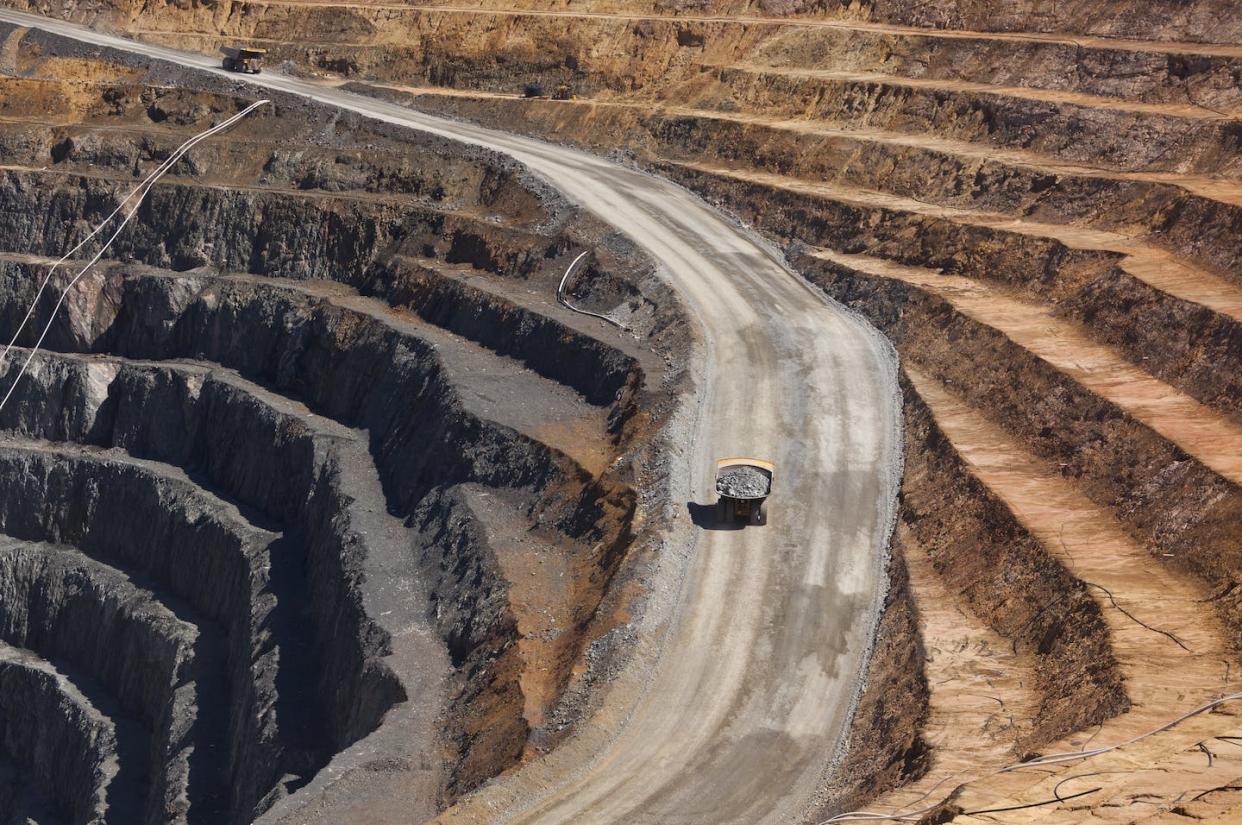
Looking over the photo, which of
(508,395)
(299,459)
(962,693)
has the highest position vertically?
(299,459)

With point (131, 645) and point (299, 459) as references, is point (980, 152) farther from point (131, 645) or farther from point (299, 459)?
point (131, 645)

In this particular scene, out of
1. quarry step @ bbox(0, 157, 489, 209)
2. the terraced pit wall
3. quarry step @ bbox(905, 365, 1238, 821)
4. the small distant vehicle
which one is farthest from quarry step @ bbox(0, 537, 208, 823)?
the small distant vehicle

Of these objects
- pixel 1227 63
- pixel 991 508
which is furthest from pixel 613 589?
pixel 1227 63

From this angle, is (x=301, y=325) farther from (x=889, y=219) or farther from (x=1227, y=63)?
(x=1227, y=63)

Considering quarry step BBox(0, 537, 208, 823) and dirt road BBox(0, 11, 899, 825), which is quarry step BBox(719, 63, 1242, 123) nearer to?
dirt road BBox(0, 11, 899, 825)

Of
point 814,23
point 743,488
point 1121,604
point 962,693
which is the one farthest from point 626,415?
point 814,23
